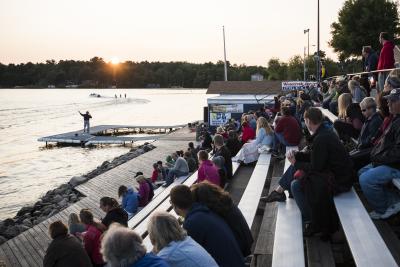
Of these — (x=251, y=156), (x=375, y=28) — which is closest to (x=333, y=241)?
(x=251, y=156)

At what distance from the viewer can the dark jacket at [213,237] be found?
4.18m

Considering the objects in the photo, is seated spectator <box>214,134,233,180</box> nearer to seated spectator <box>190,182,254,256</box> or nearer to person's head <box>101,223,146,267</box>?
seated spectator <box>190,182,254,256</box>

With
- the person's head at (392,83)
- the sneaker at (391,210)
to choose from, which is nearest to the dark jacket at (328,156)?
the sneaker at (391,210)

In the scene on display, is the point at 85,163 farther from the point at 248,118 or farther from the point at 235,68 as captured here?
the point at 235,68

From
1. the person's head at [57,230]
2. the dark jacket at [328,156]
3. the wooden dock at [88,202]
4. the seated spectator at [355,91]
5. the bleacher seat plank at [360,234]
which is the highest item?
the seated spectator at [355,91]

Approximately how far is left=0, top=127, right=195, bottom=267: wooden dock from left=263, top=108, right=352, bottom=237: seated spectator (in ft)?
14.5

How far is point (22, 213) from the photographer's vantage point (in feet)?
65.8

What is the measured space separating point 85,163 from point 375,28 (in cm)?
3423

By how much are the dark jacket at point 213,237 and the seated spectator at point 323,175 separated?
1.59m

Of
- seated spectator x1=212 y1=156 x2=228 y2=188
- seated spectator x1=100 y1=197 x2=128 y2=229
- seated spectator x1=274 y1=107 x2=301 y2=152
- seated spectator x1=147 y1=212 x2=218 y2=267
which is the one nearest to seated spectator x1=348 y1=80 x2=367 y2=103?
seated spectator x1=274 y1=107 x2=301 y2=152

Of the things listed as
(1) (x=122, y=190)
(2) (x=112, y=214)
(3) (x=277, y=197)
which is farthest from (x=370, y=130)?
(1) (x=122, y=190)

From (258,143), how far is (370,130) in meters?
4.70

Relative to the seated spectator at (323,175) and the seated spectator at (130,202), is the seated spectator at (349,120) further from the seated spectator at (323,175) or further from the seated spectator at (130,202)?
the seated spectator at (130,202)

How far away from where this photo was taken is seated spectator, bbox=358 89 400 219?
530 centimetres
